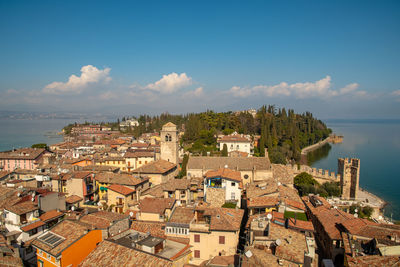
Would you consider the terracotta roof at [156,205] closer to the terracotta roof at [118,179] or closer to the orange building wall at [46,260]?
the terracotta roof at [118,179]

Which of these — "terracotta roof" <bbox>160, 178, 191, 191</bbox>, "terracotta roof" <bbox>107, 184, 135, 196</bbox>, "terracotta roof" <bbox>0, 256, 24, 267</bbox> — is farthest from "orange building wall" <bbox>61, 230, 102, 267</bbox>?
"terracotta roof" <bbox>160, 178, 191, 191</bbox>

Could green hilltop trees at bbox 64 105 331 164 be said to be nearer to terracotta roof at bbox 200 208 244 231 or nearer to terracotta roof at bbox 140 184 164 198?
terracotta roof at bbox 140 184 164 198

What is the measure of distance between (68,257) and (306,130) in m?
73.3

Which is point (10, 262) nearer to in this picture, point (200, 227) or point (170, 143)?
point (200, 227)

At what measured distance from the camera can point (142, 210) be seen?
17328 mm

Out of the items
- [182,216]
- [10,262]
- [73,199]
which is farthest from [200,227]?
[73,199]

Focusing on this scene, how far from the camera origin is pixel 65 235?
40.1 ft

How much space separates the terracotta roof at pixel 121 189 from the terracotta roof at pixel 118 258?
9.23 meters

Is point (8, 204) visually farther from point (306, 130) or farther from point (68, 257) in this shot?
point (306, 130)

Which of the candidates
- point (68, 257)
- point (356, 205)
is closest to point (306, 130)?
point (356, 205)

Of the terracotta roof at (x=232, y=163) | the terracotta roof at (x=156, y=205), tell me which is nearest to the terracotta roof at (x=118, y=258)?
the terracotta roof at (x=156, y=205)

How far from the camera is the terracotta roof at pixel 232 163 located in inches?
1033

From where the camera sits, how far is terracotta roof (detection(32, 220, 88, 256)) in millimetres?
11336

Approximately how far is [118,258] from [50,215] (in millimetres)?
8783
